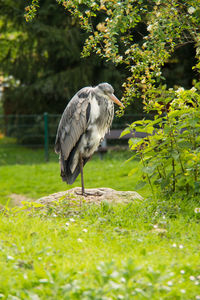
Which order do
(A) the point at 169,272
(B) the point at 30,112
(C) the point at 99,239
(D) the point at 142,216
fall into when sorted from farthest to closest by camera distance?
(B) the point at 30,112
(D) the point at 142,216
(C) the point at 99,239
(A) the point at 169,272

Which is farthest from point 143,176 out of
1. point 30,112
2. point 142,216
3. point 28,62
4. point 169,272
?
point 30,112

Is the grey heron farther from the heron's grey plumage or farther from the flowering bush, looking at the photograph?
the flowering bush

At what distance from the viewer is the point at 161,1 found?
530 centimetres

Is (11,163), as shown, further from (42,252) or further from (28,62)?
(42,252)

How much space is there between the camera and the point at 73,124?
5941mm

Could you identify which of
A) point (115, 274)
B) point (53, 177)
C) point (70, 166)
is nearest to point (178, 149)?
point (70, 166)

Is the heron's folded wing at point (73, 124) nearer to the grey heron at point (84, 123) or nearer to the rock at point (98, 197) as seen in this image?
the grey heron at point (84, 123)

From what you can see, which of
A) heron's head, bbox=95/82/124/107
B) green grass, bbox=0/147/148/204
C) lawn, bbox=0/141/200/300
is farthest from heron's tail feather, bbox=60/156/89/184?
green grass, bbox=0/147/148/204

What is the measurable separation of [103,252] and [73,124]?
2.52m

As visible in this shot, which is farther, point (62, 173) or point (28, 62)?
point (28, 62)

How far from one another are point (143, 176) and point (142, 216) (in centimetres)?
69

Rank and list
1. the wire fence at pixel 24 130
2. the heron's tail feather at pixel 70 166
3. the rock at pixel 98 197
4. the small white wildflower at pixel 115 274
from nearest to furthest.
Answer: the small white wildflower at pixel 115 274 → the rock at pixel 98 197 → the heron's tail feather at pixel 70 166 → the wire fence at pixel 24 130

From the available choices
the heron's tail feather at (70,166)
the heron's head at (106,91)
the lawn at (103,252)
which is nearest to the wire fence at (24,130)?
the heron's tail feather at (70,166)

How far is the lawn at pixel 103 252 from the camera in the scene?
3020mm
